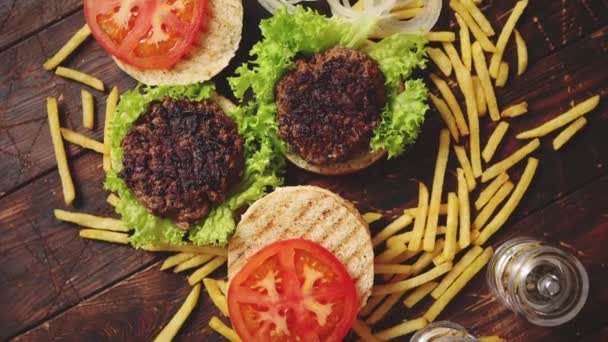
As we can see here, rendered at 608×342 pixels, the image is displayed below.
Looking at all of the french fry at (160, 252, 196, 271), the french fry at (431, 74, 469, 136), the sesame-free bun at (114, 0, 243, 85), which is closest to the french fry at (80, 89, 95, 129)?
the sesame-free bun at (114, 0, 243, 85)

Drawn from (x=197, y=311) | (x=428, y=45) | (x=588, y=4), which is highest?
(x=588, y=4)

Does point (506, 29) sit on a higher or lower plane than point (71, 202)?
higher

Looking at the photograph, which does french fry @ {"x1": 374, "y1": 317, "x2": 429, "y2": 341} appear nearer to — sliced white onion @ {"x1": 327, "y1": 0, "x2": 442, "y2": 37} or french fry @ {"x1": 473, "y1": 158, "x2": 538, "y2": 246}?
french fry @ {"x1": 473, "y1": 158, "x2": 538, "y2": 246}

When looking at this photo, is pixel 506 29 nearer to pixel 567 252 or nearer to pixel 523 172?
pixel 523 172

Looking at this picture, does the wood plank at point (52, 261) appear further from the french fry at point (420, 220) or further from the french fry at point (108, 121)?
the french fry at point (420, 220)

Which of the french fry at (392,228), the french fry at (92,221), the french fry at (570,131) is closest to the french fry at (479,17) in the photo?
the french fry at (570,131)

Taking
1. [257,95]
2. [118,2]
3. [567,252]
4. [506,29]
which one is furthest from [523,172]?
[118,2]
